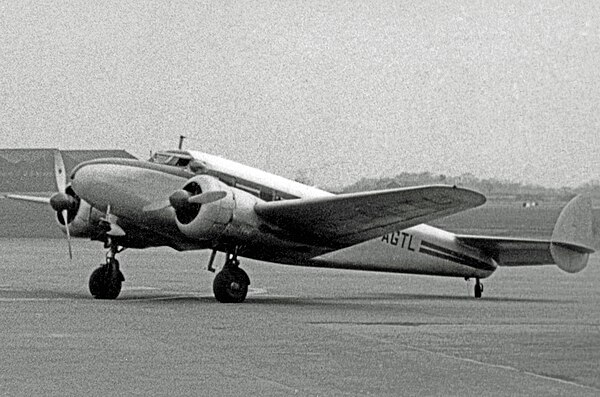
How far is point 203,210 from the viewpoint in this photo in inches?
756

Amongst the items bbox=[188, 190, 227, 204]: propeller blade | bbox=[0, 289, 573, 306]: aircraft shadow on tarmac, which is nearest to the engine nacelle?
bbox=[0, 289, 573, 306]: aircraft shadow on tarmac

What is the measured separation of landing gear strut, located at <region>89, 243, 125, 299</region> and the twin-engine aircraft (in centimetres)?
2

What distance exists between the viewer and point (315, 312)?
58.4 feet

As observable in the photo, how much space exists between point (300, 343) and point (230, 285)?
6776mm

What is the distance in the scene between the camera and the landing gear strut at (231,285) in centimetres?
1961

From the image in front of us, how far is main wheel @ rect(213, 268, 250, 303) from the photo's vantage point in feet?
64.3

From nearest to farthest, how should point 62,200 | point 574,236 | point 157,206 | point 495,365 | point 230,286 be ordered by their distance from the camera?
1. point 495,365
2. point 230,286
3. point 157,206
4. point 574,236
5. point 62,200

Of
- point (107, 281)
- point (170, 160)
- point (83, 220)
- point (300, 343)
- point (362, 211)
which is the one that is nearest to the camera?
point (300, 343)

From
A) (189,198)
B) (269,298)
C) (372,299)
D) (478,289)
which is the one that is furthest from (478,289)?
(189,198)

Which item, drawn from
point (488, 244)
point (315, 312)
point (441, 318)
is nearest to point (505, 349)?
point (441, 318)

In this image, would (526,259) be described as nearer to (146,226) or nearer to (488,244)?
(488,244)

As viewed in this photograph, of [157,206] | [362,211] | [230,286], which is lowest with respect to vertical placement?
[230,286]

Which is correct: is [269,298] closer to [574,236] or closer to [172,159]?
[172,159]

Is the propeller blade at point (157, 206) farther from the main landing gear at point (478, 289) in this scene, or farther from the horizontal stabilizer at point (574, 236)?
the main landing gear at point (478, 289)
